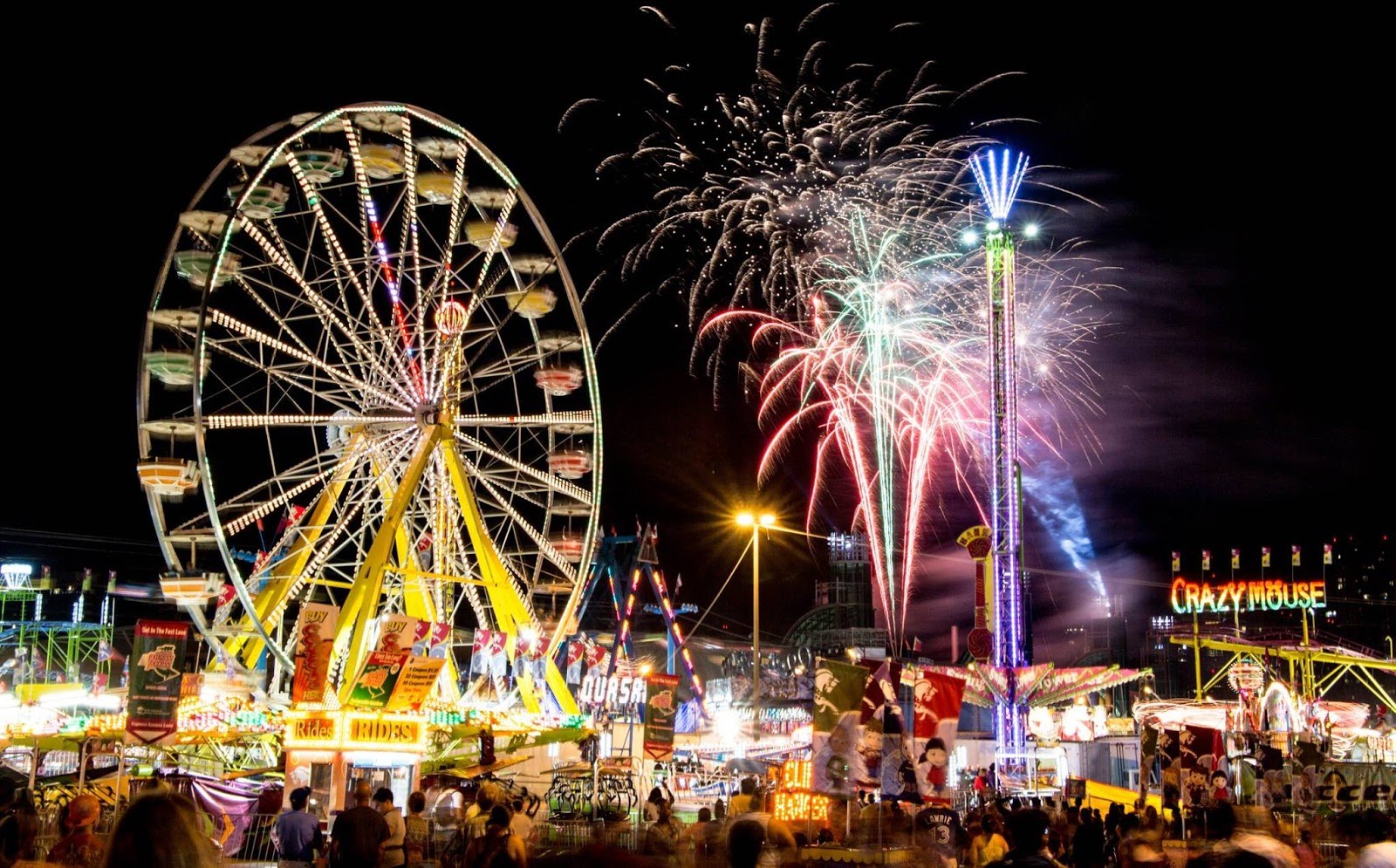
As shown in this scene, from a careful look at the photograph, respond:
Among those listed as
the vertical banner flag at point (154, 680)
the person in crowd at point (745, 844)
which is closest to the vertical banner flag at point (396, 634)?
the vertical banner flag at point (154, 680)

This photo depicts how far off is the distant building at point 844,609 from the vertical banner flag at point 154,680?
7270 centimetres

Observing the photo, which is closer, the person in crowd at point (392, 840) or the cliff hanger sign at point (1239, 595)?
the person in crowd at point (392, 840)

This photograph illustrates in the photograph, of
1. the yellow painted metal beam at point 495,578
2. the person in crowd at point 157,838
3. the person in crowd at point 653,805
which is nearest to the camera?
the person in crowd at point 157,838

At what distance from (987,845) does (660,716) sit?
38.7ft

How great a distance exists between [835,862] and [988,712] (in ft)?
162

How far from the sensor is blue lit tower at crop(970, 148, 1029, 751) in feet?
120

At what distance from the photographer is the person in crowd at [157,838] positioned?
160 inches

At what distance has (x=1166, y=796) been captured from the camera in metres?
19.5

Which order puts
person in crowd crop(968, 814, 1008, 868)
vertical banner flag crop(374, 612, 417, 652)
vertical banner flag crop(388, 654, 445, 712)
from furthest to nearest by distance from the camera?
vertical banner flag crop(388, 654, 445, 712), vertical banner flag crop(374, 612, 417, 652), person in crowd crop(968, 814, 1008, 868)

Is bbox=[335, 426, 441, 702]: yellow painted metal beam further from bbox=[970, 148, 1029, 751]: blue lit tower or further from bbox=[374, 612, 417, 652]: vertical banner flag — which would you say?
bbox=[970, 148, 1029, 751]: blue lit tower

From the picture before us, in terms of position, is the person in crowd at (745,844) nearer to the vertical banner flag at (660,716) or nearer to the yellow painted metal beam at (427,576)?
the vertical banner flag at (660,716)

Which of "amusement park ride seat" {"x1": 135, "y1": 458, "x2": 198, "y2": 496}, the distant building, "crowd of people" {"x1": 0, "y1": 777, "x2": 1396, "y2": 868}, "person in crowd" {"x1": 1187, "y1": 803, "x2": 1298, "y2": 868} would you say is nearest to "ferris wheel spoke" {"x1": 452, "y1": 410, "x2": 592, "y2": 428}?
"amusement park ride seat" {"x1": 135, "y1": 458, "x2": 198, "y2": 496}

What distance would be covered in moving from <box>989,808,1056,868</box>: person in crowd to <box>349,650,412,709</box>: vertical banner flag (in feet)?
75.0

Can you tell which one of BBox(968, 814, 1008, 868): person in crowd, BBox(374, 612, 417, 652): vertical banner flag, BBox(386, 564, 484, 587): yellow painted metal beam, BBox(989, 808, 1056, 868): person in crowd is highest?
BBox(386, 564, 484, 587): yellow painted metal beam
